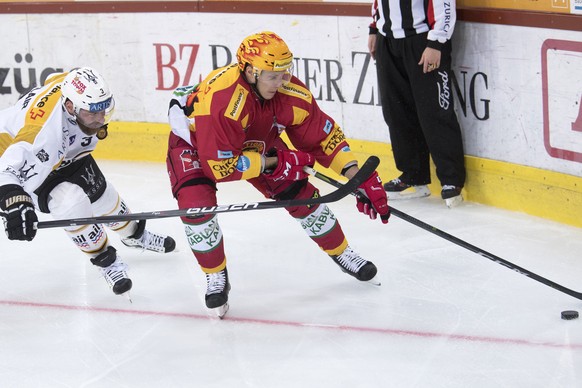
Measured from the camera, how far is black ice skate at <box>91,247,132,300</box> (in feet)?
13.5

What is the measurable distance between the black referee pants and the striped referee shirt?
5 centimetres

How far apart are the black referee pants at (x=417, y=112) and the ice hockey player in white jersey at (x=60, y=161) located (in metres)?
1.63

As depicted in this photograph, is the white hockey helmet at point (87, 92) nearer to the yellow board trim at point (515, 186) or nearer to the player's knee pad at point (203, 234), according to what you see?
the player's knee pad at point (203, 234)

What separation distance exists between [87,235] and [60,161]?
12.6 inches

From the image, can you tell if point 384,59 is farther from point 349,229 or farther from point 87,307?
point 87,307

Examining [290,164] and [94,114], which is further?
[94,114]

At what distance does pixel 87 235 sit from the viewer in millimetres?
4070

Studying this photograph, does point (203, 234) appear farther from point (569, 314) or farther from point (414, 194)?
point (414, 194)

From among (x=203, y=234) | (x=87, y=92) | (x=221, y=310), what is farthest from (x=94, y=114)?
(x=221, y=310)

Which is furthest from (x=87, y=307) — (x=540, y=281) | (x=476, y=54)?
(x=476, y=54)

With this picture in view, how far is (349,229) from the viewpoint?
4.96 metres

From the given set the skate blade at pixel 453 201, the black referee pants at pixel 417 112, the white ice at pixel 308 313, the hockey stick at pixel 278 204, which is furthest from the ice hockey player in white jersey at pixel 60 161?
the skate blade at pixel 453 201

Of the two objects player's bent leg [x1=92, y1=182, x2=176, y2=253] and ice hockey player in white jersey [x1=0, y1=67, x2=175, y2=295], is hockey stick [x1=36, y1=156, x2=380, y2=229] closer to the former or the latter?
ice hockey player in white jersey [x1=0, y1=67, x2=175, y2=295]

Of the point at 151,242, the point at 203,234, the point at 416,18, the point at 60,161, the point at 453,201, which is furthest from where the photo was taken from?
the point at 453,201
